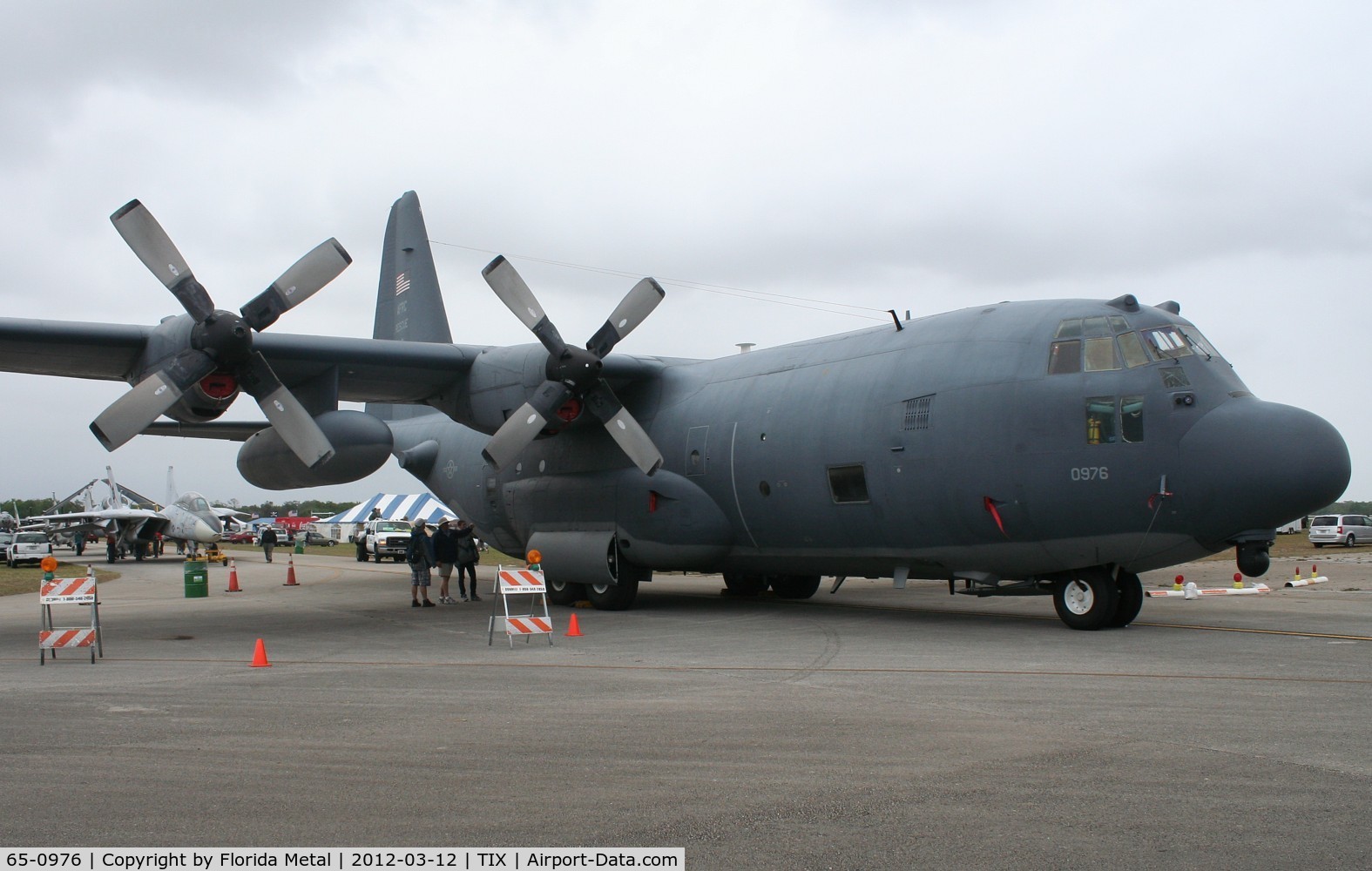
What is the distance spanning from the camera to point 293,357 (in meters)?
16.1

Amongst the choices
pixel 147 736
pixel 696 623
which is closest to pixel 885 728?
pixel 147 736

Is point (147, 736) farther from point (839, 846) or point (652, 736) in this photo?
point (839, 846)

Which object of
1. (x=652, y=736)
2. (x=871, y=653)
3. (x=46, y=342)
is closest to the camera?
(x=652, y=736)

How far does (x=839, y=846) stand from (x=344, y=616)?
14418mm

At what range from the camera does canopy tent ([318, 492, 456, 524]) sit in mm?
50594

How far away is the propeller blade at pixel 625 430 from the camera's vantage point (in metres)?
16.4

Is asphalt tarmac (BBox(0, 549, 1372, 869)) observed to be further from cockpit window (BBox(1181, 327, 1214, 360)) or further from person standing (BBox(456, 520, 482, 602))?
person standing (BBox(456, 520, 482, 602))

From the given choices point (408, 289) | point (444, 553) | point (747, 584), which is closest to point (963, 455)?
point (747, 584)

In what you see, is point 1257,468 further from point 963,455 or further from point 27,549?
point 27,549

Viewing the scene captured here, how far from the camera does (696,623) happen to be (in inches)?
609

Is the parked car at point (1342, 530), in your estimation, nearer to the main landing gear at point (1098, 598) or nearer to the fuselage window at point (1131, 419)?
the main landing gear at point (1098, 598)

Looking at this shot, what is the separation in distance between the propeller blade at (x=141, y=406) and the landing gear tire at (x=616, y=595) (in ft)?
23.7

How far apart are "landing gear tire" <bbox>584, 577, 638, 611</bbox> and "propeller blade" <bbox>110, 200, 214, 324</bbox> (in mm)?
7547

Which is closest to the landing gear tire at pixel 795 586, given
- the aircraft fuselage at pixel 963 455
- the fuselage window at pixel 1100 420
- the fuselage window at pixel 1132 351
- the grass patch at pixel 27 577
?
the aircraft fuselage at pixel 963 455
